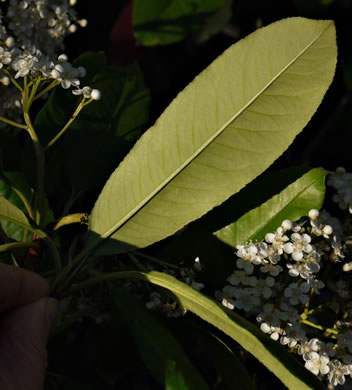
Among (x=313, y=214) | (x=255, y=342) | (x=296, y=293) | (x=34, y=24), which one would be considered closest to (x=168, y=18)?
(x=34, y=24)

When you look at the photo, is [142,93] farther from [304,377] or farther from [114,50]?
[304,377]

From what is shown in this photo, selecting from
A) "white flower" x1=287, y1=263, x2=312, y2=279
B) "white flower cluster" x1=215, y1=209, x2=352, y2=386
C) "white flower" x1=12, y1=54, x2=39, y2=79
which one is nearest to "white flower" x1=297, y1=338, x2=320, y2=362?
"white flower cluster" x1=215, y1=209, x2=352, y2=386

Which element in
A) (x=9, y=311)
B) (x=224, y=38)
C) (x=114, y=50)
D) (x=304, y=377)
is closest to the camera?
(x=304, y=377)

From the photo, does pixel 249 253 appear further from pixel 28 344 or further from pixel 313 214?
A: pixel 28 344

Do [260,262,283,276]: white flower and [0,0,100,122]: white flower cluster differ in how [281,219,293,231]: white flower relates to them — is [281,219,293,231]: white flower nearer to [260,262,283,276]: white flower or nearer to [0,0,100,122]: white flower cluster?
[260,262,283,276]: white flower

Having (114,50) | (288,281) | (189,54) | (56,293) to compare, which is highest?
(114,50)

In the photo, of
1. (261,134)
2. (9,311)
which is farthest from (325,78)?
(9,311)
